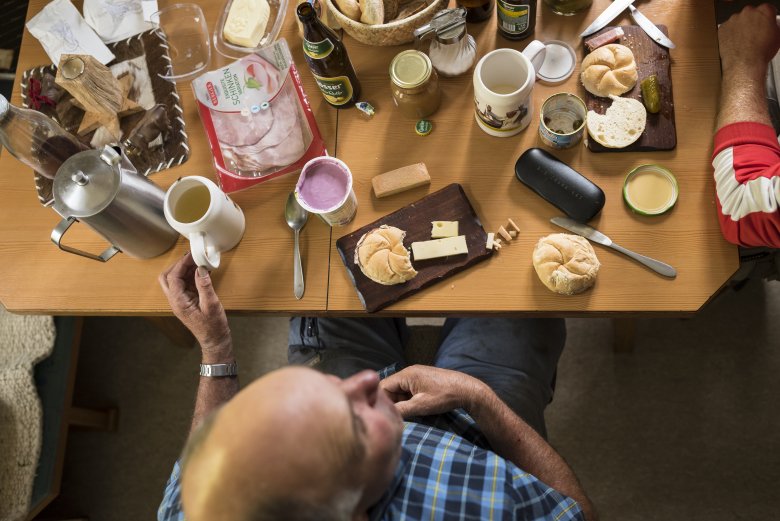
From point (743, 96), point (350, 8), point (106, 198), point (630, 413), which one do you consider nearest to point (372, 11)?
point (350, 8)

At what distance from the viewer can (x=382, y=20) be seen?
119cm

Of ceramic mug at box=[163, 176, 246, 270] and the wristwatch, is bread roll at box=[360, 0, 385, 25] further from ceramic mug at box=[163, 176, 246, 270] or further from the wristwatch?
the wristwatch

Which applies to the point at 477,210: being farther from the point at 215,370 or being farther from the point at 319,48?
the point at 215,370

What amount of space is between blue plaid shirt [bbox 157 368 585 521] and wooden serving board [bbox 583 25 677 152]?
2.01 ft

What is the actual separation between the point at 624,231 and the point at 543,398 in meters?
0.42

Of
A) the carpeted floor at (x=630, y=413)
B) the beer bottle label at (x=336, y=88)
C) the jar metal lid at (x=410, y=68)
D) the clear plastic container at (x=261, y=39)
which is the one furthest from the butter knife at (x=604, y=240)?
the carpeted floor at (x=630, y=413)

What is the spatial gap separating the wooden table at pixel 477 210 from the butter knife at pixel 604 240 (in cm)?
1

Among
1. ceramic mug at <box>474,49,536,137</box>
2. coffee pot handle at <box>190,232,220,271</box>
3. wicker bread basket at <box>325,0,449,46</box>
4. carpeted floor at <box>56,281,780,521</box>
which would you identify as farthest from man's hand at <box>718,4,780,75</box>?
coffee pot handle at <box>190,232,220,271</box>

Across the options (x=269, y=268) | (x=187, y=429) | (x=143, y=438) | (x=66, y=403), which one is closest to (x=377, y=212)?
(x=269, y=268)

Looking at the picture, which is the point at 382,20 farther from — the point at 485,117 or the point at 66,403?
the point at 66,403

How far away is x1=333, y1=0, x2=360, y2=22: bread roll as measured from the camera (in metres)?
1.18

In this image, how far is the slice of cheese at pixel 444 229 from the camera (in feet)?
3.76

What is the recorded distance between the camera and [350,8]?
1184mm

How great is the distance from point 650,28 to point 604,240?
0.45 meters
